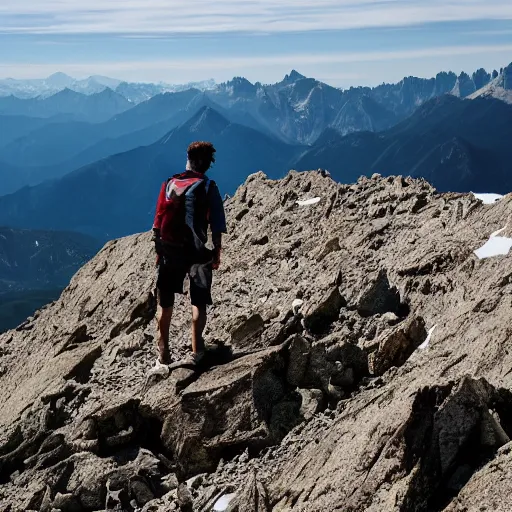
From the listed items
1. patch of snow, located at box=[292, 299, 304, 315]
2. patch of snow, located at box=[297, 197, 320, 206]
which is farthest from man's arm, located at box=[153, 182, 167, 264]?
patch of snow, located at box=[297, 197, 320, 206]

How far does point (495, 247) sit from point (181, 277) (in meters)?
8.52

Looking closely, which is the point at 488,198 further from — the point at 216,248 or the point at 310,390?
the point at 216,248

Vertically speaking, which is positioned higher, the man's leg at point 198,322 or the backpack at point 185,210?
the backpack at point 185,210

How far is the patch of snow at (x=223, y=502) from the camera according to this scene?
1095 centimetres

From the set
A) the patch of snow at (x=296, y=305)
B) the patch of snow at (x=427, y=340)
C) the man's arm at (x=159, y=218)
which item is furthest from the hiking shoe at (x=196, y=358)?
the patch of snow at (x=427, y=340)

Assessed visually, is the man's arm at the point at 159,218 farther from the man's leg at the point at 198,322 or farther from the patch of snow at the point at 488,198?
the patch of snow at the point at 488,198

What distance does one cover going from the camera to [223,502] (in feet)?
36.6

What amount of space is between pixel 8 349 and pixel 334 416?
1992cm

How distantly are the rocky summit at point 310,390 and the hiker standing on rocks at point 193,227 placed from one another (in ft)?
7.28

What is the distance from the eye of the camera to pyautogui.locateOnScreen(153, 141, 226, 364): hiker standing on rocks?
12.9 meters

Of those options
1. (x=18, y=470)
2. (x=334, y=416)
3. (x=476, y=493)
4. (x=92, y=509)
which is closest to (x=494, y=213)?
(x=334, y=416)

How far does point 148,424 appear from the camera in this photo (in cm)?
1402

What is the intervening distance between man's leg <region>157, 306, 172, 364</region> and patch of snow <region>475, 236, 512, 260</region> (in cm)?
849

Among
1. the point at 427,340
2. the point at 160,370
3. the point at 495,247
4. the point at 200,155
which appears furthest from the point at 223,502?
the point at 495,247
